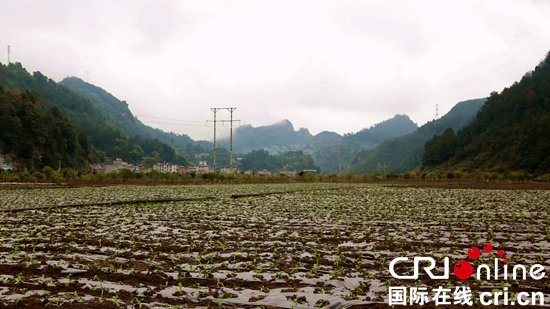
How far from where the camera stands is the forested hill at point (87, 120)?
116 meters

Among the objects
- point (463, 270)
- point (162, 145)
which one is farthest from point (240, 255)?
point (162, 145)

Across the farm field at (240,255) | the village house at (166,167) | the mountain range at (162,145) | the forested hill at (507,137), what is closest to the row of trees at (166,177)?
the forested hill at (507,137)

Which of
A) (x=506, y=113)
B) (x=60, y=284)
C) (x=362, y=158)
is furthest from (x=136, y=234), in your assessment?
(x=362, y=158)

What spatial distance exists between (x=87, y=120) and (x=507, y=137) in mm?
110167

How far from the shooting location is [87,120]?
12475cm

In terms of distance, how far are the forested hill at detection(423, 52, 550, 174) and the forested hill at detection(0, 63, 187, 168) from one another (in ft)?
260

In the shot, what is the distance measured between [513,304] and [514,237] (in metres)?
6.15

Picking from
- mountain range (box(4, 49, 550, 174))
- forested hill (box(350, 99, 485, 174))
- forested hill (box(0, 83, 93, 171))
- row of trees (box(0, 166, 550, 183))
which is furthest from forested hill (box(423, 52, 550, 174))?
forested hill (box(0, 83, 93, 171))

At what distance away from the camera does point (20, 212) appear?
17.3 meters

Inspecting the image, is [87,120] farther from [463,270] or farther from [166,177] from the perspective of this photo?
[463,270]

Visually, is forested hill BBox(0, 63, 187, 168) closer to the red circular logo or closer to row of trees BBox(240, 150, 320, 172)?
row of trees BBox(240, 150, 320, 172)

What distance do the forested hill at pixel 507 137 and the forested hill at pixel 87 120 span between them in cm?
7938

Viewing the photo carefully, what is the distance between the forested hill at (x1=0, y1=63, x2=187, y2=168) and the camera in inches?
4557

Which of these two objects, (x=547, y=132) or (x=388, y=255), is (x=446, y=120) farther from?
(x=388, y=255)
